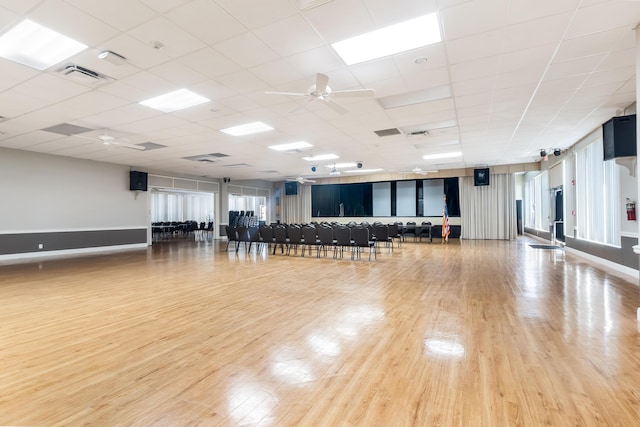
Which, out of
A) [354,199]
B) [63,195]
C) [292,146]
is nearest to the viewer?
[292,146]

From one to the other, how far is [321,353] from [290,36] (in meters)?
3.40

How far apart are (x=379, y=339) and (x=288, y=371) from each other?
1040mm

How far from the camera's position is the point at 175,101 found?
18.5 ft

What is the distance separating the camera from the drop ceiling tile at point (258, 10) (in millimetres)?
3051

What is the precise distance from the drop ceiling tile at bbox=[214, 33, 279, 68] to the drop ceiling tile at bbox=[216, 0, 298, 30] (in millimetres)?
277

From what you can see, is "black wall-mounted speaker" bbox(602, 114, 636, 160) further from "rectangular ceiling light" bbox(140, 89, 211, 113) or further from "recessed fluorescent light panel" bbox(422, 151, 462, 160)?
Answer: "rectangular ceiling light" bbox(140, 89, 211, 113)

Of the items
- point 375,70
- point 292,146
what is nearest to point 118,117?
point 292,146

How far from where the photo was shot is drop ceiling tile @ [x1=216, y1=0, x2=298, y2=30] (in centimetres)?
305

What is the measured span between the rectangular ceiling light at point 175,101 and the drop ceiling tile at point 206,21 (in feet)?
5.87

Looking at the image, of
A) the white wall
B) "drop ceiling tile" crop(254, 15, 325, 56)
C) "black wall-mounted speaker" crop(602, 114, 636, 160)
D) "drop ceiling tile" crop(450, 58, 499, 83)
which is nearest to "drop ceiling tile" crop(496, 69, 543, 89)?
"drop ceiling tile" crop(450, 58, 499, 83)

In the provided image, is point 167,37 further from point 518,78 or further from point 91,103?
point 518,78

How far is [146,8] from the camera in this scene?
3.09 meters

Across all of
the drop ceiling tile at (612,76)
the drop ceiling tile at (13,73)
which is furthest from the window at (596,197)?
the drop ceiling tile at (13,73)

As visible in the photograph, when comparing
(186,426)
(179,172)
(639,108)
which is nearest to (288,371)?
(186,426)
